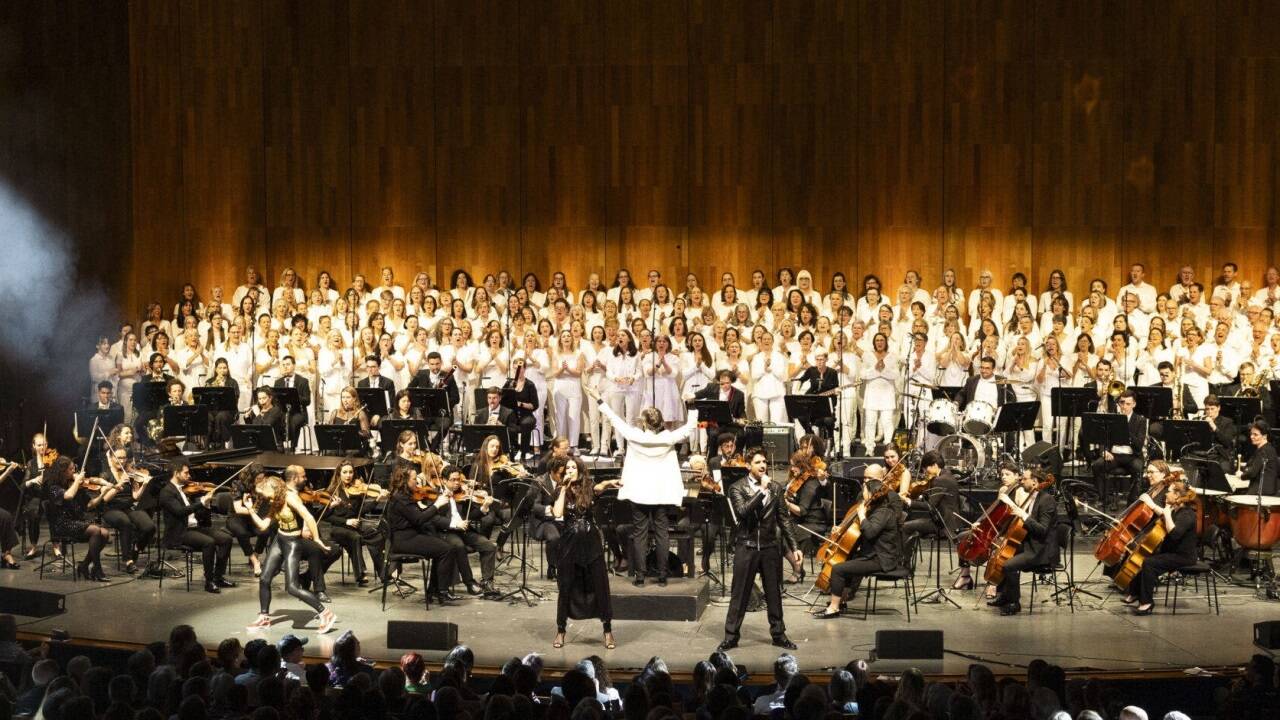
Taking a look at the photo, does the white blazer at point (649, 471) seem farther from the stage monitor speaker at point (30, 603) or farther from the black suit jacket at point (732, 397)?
the stage monitor speaker at point (30, 603)

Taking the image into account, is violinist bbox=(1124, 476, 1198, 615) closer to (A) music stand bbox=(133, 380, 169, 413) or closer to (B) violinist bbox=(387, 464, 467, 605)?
(B) violinist bbox=(387, 464, 467, 605)

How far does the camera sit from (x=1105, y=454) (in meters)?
13.4

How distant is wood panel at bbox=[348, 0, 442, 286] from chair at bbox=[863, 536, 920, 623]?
10455 millimetres

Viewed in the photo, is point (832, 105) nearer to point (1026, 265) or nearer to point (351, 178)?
point (1026, 265)

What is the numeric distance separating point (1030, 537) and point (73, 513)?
758 centimetres

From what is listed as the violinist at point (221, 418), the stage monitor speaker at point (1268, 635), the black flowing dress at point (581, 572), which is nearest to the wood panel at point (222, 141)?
the violinist at point (221, 418)

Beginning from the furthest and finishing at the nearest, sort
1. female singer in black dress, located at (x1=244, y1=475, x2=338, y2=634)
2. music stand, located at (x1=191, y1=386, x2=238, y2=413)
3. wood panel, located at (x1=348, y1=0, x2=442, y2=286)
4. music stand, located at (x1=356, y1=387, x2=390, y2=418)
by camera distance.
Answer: wood panel, located at (x1=348, y1=0, x2=442, y2=286)
music stand, located at (x1=191, y1=386, x2=238, y2=413)
music stand, located at (x1=356, y1=387, x2=390, y2=418)
female singer in black dress, located at (x1=244, y1=475, x2=338, y2=634)

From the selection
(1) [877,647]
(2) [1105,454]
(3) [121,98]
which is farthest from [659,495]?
(3) [121,98]

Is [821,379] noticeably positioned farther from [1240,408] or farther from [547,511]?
[547,511]

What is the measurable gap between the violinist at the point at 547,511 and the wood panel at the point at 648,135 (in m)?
8.52

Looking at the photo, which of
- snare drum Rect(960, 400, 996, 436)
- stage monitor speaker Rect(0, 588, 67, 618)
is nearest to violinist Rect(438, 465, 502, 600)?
stage monitor speaker Rect(0, 588, 67, 618)

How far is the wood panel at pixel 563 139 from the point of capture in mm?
20203

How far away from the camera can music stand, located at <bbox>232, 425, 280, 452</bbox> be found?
13.8 metres

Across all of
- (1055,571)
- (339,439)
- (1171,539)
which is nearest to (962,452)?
(1055,571)
